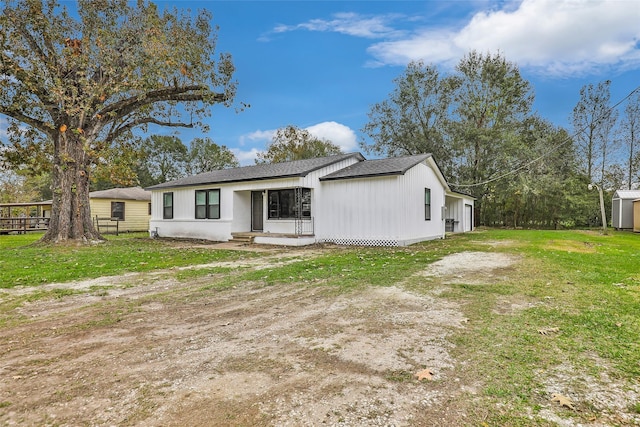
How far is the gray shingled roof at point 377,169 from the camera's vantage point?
43.3ft

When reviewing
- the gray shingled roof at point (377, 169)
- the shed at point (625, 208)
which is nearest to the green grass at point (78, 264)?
the gray shingled roof at point (377, 169)

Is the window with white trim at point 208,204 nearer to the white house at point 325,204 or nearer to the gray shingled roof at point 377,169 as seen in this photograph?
the white house at point 325,204

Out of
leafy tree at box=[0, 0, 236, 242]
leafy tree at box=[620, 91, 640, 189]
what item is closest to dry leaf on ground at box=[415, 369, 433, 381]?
leafy tree at box=[0, 0, 236, 242]

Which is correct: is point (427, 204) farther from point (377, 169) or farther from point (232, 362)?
point (232, 362)

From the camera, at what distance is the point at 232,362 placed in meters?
3.06

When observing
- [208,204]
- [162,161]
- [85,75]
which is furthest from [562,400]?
[162,161]

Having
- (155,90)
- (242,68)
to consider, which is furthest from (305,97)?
(155,90)

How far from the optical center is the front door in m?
17.1

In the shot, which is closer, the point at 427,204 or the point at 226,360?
the point at 226,360

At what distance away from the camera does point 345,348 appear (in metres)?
3.34

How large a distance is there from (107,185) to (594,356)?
158 ft

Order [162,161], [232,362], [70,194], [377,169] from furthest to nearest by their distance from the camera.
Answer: [162,161] < [70,194] < [377,169] < [232,362]

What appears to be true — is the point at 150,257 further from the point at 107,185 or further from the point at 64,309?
the point at 107,185

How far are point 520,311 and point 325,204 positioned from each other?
1085 centimetres
